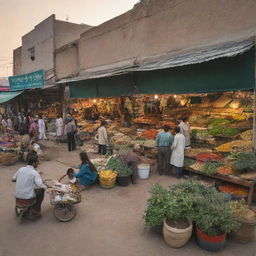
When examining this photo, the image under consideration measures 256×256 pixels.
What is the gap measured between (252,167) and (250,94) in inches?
200

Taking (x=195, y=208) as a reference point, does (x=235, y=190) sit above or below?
below

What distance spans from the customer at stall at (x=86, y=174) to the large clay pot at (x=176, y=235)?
339 cm

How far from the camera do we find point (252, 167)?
6.27 meters

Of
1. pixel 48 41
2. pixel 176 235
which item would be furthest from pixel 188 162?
pixel 48 41

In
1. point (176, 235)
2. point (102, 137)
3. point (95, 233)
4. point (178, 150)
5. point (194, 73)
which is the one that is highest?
point (194, 73)

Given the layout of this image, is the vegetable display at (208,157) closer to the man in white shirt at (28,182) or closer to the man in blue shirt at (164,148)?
the man in blue shirt at (164,148)

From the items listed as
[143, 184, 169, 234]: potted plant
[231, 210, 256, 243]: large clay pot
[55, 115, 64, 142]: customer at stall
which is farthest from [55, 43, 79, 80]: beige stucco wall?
[231, 210, 256, 243]: large clay pot

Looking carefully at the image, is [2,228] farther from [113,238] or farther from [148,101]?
[148,101]

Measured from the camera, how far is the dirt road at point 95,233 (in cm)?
434

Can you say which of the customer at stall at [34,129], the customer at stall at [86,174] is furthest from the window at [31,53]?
the customer at stall at [86,174]

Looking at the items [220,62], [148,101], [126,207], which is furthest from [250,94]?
[126,207]

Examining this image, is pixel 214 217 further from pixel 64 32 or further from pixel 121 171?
pixel 64 32

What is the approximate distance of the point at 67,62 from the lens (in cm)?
1731

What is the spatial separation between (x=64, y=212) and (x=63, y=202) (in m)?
0.39
